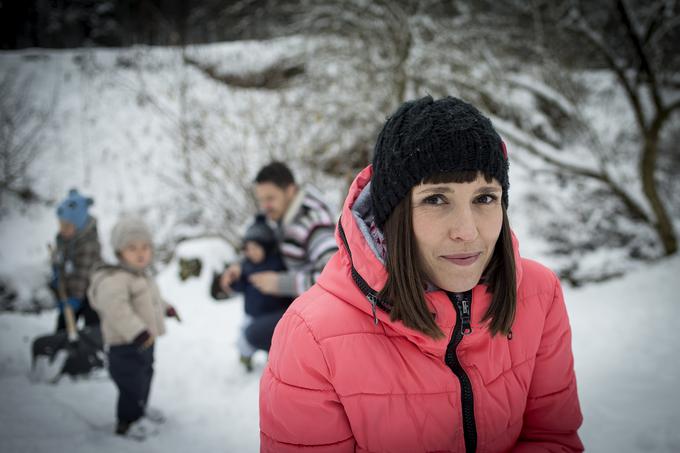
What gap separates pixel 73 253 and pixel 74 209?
37 centimetres

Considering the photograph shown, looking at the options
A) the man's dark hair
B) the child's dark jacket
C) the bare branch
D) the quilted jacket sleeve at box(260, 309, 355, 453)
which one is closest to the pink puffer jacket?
the quilted jacket sleeve at box(260, 309, 355, 453)

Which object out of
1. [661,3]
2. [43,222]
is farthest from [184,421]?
[43,222]

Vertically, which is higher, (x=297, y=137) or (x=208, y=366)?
(x=297, y=137)

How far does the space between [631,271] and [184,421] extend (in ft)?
16.3

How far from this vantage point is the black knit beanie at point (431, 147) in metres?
0.97

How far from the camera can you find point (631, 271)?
458 cm

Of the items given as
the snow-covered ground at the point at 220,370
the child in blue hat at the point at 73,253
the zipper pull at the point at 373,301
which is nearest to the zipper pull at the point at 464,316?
the zipper pull at the point at 373,301

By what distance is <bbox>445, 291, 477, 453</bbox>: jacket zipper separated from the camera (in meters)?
1.08

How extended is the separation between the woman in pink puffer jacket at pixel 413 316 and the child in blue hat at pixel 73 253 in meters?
2.88

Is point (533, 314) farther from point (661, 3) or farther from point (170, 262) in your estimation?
point (170, 262)

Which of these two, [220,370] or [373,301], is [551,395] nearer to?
[373,301]

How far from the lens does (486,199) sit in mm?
1061

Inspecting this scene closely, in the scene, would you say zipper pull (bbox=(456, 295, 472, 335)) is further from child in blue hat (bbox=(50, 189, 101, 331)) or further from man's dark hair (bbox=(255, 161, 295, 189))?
child in blue hat (bbox=(50, 189, 101, 331))

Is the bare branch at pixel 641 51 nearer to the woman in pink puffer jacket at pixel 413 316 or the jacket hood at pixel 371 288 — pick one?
the woman in pink puffer jacket at pixel 413 316
